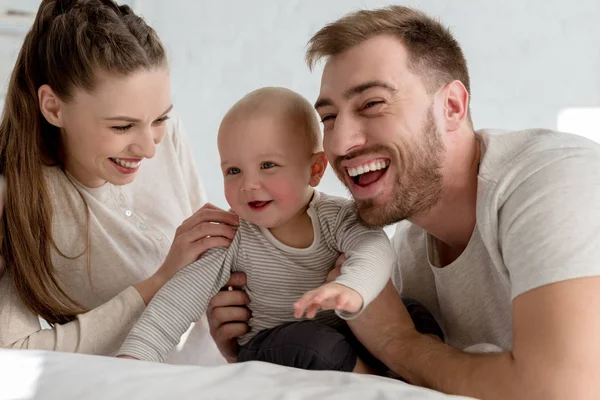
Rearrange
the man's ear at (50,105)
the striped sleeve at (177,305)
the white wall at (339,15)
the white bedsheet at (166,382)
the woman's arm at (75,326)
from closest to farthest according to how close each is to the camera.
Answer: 1. the white bedsheet at (166,382)
2. the striped sleeve at (177,305)
3. the woman's arm at (75,326)
4. the man's ear at (50,105)
5. the white wall at (339,15)

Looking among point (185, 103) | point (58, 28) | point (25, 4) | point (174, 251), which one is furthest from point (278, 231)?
point (185, 103)

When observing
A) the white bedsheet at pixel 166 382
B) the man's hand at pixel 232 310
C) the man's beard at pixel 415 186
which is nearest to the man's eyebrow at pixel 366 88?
the man's beard at pixel 415 186

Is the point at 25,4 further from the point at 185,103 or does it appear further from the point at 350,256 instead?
the point at 350,256

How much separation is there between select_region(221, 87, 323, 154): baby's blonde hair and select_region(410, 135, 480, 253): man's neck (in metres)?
0.29

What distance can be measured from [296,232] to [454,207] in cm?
34

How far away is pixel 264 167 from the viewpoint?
5.51 ft

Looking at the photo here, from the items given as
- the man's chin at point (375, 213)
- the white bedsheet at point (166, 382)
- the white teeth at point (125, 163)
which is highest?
the white teeth at point (125, 163)

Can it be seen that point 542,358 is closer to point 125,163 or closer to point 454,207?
point 454,207

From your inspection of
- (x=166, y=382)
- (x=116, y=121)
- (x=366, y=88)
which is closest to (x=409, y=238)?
(x=366, y=88)

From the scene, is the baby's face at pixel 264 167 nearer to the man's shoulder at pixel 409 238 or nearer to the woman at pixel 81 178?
the woman at pixel 81 178

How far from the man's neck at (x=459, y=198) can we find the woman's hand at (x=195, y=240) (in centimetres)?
41

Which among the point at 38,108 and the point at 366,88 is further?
the point at 38,108

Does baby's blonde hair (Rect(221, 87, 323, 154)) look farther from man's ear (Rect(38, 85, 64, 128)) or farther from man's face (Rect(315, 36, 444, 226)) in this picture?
man's ear (Rect(38, 85, 64, 128))

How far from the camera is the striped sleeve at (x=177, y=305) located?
5.20ft
